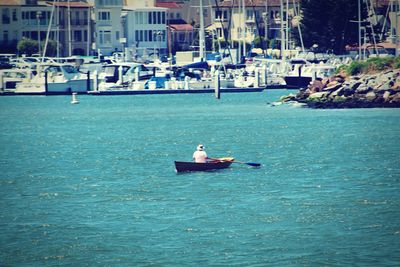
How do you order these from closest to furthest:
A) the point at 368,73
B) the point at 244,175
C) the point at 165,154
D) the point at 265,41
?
1. the point at 244,175
2. the point at 165,154
3. the point at 368,73
4. the point at 265,41

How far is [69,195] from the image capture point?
4625 cm

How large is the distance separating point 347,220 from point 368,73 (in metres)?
52.5

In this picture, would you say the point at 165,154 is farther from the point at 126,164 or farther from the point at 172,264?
the point at 172,264

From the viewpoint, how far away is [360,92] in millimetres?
87000

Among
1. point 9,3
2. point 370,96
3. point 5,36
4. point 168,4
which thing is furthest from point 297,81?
point 168,4

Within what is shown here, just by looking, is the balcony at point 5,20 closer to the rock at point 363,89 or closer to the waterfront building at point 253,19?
the waterfront building at point 253,19

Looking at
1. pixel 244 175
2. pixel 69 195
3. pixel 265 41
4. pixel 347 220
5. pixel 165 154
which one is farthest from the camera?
pixel 265 41

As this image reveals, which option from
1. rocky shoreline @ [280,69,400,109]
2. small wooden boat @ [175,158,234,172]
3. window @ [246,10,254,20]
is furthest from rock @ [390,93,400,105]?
window @ [246,10,254,20]

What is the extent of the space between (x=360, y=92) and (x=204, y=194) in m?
43.3

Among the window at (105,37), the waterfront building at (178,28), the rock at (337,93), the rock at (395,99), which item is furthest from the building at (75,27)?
the rock at (395,99)

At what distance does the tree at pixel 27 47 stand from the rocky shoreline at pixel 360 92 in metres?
47.1

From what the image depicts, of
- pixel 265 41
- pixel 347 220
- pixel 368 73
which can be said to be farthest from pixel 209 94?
pixel 347 220

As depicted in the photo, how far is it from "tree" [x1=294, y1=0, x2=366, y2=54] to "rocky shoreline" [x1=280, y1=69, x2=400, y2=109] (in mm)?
27863

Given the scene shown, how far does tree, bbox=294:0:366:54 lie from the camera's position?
389ft
